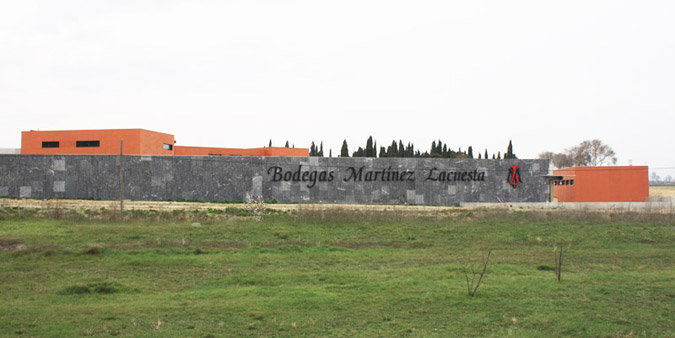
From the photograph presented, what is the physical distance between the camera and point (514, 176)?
44531 millimetres

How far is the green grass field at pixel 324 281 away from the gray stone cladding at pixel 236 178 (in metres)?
19.6

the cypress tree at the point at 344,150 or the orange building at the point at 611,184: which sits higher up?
the cypress tree at the point at 344,150

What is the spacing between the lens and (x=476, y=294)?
10117 millimetres

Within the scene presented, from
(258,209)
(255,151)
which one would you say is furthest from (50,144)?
(258,209)

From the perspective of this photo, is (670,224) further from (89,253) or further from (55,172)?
(55,172)

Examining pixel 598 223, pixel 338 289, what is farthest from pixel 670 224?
pixel 338 289

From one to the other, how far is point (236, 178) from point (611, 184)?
34.5 m

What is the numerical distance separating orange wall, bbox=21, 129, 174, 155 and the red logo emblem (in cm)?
4020

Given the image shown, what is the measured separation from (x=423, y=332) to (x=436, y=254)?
7.99 metres

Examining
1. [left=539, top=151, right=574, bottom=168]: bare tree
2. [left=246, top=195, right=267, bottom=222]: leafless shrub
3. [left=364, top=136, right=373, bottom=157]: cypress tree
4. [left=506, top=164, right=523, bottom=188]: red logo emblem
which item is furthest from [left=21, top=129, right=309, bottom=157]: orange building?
[left=539, top=151, right=574, bottom=168]: bare tree

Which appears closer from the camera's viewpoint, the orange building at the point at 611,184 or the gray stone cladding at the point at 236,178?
the gray stone cladding at the point at 236,178

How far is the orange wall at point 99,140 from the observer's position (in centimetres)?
6059

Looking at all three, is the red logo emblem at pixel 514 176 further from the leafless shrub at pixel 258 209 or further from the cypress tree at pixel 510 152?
the cypress tree at pixel 510 152

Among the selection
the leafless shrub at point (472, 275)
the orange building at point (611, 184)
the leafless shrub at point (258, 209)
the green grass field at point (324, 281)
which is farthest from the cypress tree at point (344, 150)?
the leafless shrub at point (472, 275)
